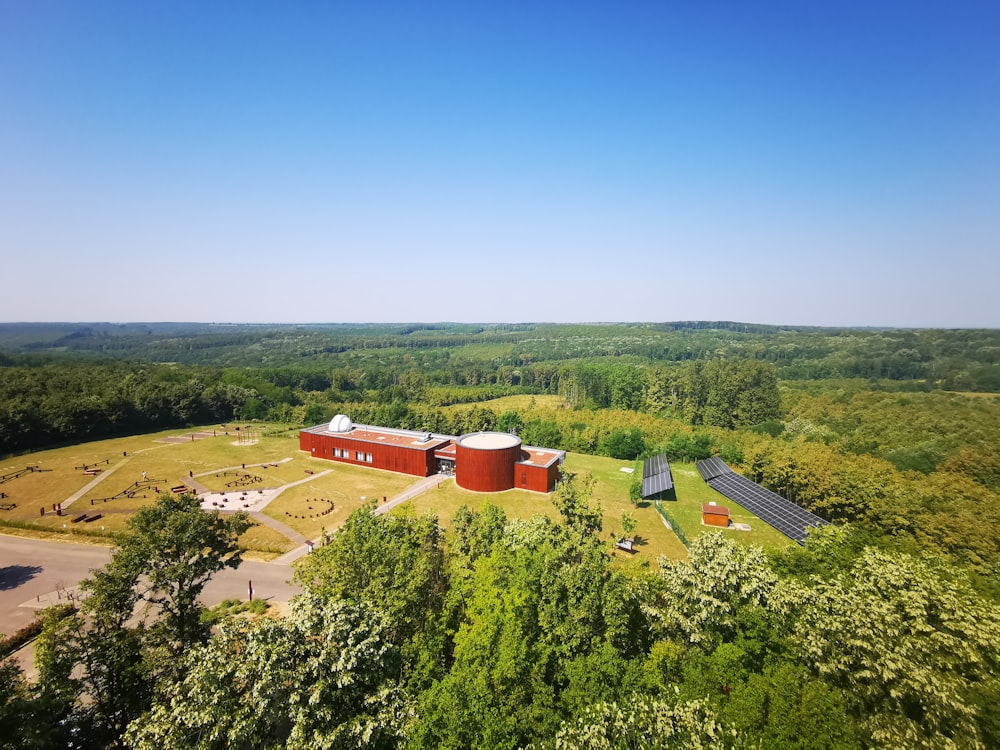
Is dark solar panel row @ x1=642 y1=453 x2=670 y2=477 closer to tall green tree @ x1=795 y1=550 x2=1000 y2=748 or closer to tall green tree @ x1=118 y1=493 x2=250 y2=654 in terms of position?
tall green tree @ x1=795 y1=550 x2=1000 y2=748

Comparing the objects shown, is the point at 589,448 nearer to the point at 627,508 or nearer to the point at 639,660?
the point at 627,508

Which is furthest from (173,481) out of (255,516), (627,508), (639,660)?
(639,660)

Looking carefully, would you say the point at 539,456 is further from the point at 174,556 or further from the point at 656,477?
the point at 174,556

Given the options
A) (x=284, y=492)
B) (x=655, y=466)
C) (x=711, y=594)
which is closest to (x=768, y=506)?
(x=655, y=466)

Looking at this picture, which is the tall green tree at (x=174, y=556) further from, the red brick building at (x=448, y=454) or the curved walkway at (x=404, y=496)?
the red brick building at (x=448, y=454)

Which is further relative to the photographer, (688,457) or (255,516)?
(688,457)

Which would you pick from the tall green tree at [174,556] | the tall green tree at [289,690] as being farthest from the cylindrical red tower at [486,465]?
the tall green tree at [289,690]

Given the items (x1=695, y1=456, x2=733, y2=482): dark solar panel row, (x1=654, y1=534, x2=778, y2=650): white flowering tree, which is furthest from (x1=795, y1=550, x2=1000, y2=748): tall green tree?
(x1=695, y1=456, x2=733, y2=482): dark solar panel row
